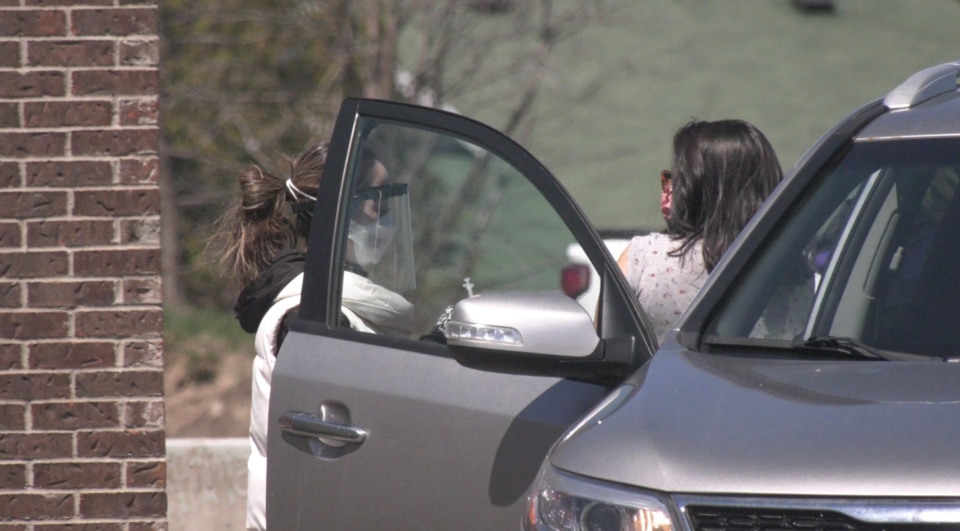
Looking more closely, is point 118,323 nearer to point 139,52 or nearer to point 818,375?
point 139,52

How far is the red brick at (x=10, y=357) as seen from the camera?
12.7 feet

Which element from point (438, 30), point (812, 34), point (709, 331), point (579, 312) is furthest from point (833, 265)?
point (812, 34)

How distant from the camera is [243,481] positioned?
5480mm

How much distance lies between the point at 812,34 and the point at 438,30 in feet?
29.5

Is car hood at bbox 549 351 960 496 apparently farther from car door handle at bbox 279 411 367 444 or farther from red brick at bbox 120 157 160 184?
red brick at bbox 120 157 160 184

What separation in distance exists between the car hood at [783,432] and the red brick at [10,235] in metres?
2.30

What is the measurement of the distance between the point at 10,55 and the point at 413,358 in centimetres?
187

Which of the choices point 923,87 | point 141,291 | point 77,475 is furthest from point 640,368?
point 77,475

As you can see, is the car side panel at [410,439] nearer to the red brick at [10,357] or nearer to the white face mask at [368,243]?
the white face mask at [368,243]

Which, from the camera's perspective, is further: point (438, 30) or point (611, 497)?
point (438, 30)

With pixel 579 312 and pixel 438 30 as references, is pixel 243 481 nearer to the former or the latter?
pixel 579 312

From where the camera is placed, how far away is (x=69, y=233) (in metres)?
3.88

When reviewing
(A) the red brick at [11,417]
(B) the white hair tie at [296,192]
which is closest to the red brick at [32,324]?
(A) the red brick at [11,417]

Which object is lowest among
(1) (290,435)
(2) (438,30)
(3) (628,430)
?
(1) (290,435)
